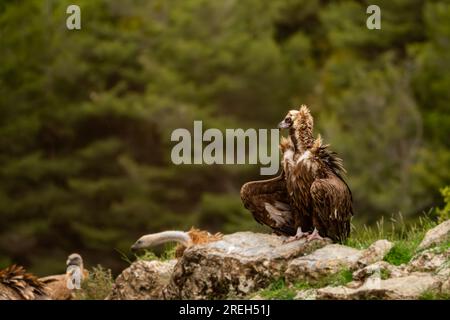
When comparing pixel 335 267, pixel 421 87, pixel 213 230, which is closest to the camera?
pixel 335 267

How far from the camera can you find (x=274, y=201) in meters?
12.0

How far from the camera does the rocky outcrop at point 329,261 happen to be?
10.8 meters

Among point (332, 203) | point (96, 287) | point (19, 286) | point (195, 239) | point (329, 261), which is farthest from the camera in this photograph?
point (96, 287)

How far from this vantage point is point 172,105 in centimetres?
4772

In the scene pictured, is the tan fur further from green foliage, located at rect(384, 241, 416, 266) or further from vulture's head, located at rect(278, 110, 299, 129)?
green foliage, located at rect(384, 241, 416, 266)

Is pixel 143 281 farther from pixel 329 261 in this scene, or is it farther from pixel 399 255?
pixel 399 255

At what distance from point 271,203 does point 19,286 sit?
2878mm

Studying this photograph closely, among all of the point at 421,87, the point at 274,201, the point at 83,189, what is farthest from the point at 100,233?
the point at 274,201

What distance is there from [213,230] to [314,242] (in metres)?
33.0

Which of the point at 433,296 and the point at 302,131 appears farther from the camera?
the point at 302,131

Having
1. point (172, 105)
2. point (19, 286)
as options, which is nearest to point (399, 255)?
point (19, 286)

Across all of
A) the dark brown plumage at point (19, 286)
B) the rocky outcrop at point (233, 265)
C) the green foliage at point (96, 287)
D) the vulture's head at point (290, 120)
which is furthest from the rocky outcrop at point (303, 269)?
the green foliage at point (96, 287)
